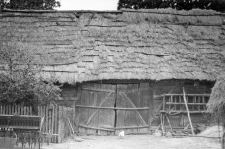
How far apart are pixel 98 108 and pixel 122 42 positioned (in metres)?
3.64

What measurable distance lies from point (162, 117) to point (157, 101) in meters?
0.79

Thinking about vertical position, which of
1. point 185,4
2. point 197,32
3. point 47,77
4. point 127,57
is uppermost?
point 185,4

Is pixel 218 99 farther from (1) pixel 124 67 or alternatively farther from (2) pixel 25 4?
(2) pixel 25 4

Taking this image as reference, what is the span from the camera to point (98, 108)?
49.8 ft

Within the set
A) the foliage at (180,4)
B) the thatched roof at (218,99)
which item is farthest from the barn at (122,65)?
the foliage at (180,4)

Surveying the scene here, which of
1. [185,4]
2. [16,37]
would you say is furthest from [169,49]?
[185,4]

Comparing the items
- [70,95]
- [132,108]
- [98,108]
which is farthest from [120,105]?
[70,95]

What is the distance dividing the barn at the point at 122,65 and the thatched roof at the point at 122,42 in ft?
0.15

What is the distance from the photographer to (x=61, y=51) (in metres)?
15.9

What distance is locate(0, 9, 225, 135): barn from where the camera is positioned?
15141 mm

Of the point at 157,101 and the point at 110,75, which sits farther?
the point at 157,101

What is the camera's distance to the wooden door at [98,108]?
15.2 m

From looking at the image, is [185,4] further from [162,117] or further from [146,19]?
[162,117]

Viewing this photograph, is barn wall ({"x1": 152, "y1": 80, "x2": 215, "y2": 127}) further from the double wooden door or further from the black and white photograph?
the double wooden door
